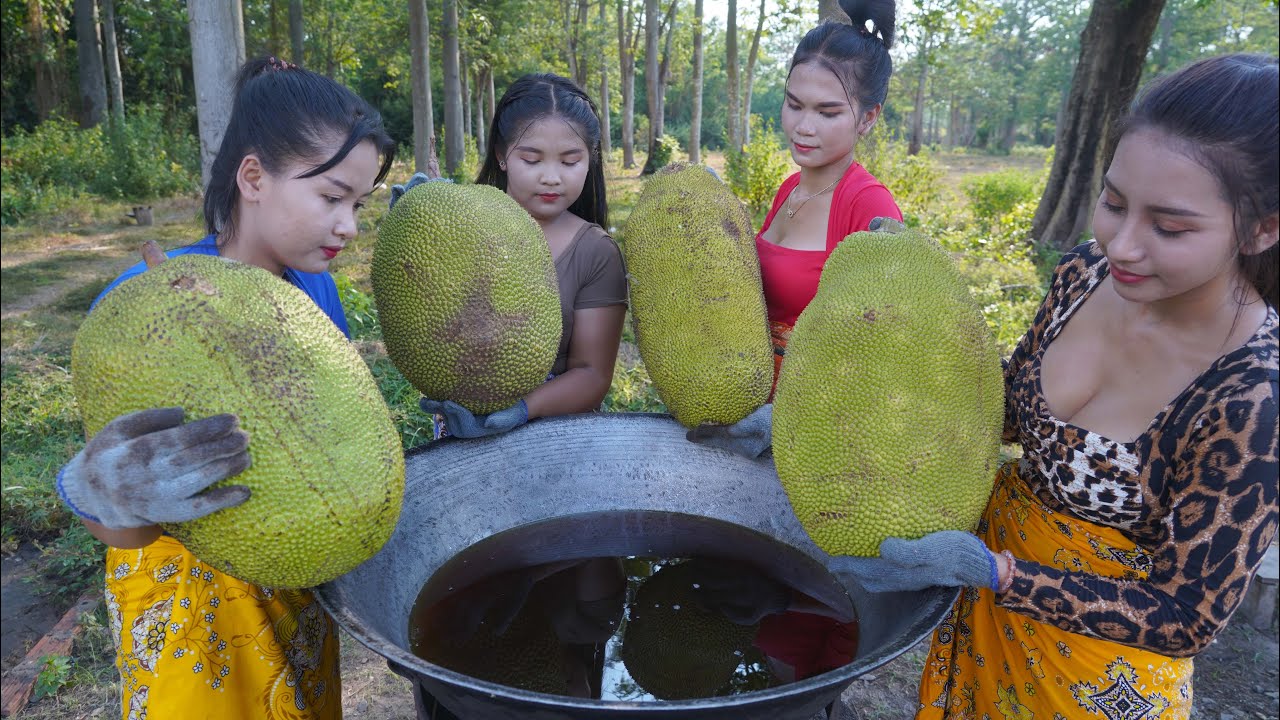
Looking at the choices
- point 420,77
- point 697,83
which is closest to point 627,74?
point 697,83

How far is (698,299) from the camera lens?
1.86 metres

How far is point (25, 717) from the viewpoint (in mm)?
2260

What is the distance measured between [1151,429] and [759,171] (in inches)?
→ 361

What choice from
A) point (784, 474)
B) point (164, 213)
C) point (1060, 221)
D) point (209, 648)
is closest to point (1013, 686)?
point (784, 474)

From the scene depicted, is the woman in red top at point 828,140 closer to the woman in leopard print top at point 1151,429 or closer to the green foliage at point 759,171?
the woman in leopard print top at point 1151,429

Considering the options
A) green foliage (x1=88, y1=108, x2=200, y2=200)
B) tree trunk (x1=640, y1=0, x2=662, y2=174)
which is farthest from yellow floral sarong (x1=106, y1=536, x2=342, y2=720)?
tree trunk (x1=640, y1=0, x2=662, y2=174)

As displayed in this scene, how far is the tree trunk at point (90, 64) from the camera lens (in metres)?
12.8

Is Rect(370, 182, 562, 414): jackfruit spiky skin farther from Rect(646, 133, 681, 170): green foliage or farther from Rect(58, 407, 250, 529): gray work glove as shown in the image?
Rect(646, 133, 681, 170): green foliage

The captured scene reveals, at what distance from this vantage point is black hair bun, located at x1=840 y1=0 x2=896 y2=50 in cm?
211

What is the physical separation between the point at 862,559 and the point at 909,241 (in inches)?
25.1

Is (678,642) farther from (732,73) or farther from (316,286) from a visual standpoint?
(732,73)

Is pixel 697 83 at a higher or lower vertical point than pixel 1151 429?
higher

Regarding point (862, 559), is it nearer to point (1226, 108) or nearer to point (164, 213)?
point (1226, 108)

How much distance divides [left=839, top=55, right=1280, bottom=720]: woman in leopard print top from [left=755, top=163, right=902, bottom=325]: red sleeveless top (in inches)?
22.7
